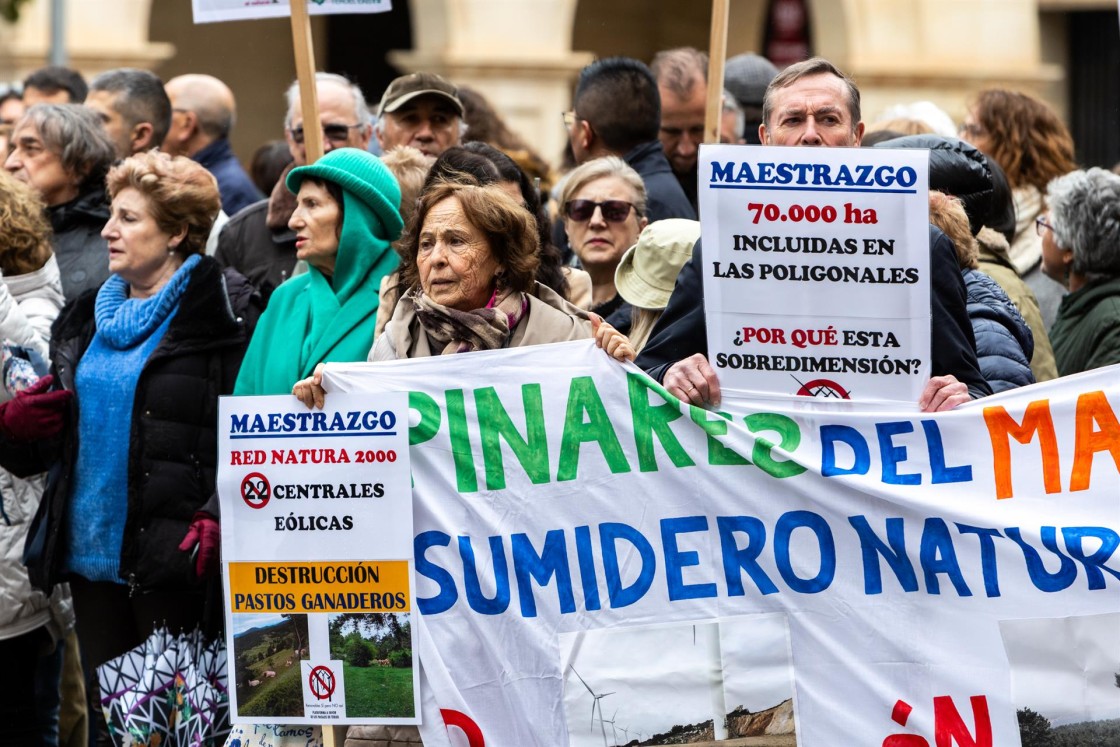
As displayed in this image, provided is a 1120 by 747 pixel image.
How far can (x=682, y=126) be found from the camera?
811cm

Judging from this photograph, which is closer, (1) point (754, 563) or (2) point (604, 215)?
(1) point (754, 563)

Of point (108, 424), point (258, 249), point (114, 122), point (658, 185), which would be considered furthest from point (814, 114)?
point (114, 122)

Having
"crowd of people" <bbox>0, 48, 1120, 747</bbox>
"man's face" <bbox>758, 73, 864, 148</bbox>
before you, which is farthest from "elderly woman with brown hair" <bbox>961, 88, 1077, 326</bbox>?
"man's face" <bbox>758, 73, 864, 148</bbox>

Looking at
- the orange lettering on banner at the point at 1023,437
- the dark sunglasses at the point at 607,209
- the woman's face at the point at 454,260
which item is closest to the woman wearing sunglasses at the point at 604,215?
the dark sunglasses at the point at 607,209

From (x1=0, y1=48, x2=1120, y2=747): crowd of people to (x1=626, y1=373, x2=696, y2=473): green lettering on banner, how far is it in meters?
0.05

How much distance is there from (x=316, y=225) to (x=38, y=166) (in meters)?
1.88

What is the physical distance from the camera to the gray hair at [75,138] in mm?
6879

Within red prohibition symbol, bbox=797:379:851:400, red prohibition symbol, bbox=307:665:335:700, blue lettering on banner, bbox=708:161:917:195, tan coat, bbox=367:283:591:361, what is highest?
blue lettering on banner, bbox=708:161:917:195

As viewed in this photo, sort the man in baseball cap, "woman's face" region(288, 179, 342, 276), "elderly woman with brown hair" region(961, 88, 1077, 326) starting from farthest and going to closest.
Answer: "elderly woman with brown hair" region(961, 88, 1077, 326)
the man in baseball cap
"woman's face" region(288, 179, 342, 276)

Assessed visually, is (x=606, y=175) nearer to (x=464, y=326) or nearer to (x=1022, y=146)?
(x=464, y=326)

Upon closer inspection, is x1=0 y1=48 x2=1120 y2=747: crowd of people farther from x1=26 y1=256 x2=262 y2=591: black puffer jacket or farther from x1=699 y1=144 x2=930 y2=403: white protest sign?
x1=699 y1=144 x2=930 y2=403: white protest sign

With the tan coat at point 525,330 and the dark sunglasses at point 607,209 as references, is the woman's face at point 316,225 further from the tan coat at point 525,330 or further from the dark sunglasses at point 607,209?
the dark sunglasses at point 607,209

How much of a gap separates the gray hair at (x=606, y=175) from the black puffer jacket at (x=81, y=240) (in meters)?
1.76

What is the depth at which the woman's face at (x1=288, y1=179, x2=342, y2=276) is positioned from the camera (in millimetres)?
5492
